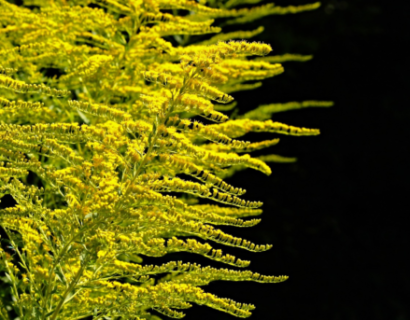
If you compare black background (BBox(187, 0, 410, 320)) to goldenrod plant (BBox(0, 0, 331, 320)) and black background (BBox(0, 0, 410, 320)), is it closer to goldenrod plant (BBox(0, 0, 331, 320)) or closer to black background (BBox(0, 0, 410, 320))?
black background (BBox(0, 0, 410, 320))

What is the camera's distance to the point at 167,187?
6.51ft

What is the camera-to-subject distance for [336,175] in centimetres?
804

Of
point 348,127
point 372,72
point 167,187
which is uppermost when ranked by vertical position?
point 167,187

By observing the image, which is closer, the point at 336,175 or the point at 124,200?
the point at 124,200

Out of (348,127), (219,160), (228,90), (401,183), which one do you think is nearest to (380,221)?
(401,183)

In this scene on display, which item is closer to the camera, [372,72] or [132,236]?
[132,236]

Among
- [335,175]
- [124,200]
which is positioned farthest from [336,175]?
[124,200]

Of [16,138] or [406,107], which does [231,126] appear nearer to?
[16,138]

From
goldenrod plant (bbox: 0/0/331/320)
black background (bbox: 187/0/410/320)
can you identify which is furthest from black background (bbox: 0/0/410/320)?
goldenrod plant (bbox: 0/0/331/320)

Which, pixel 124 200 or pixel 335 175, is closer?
pixel 124 200

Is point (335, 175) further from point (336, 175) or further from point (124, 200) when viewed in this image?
point (124, 200)

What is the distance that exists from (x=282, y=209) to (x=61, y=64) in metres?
4.87

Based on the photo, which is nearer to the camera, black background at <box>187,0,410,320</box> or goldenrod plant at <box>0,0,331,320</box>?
goldenrod plant at <box>0,0,331,320</box>

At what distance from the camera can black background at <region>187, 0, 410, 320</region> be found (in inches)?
288
